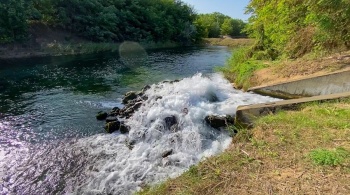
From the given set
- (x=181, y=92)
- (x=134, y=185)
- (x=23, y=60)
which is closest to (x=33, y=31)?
(x=23, y=60)

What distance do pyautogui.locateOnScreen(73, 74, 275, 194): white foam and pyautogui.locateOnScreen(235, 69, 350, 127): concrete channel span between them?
615 mm

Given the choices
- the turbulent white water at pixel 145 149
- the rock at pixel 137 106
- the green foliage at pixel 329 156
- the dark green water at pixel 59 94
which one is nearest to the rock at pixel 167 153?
the turbulent white water at pixel 145 149

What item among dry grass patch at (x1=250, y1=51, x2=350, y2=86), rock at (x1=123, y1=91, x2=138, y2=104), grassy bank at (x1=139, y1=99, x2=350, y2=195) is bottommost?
rock at (x1=123, y1=91, x2=138, y2=104)

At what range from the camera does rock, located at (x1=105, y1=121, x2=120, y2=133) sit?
28.1ft

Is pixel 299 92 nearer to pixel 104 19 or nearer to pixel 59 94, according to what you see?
pixel 59 94

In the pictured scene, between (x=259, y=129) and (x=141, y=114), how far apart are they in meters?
4.50

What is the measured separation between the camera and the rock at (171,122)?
7849mm

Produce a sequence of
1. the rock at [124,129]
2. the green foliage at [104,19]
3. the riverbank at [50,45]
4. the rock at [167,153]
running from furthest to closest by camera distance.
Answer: the riverbank at [50,45] → the green foliage at [104,19] → the rock at [124,129] → the rock at [167,153]

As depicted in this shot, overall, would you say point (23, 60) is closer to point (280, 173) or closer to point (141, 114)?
point (141, 114)

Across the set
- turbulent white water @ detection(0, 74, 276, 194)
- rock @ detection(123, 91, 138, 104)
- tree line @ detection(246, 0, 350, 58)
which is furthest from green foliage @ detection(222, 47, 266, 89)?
rock @ detection(123, 91, 138, 104)

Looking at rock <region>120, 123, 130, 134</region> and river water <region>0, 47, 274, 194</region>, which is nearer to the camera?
river water <region>0, 47, 274, 194</region>

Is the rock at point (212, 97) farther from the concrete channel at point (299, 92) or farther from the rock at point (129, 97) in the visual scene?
the rock at point (129, 97)

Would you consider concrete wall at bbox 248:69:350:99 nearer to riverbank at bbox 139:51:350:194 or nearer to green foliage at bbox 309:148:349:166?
riverbank at bbox 139:51:350:194

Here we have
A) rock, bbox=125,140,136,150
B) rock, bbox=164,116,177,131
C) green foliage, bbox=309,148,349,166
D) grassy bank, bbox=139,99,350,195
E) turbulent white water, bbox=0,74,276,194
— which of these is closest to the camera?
grassy bank, bbox=139,99,350,195
